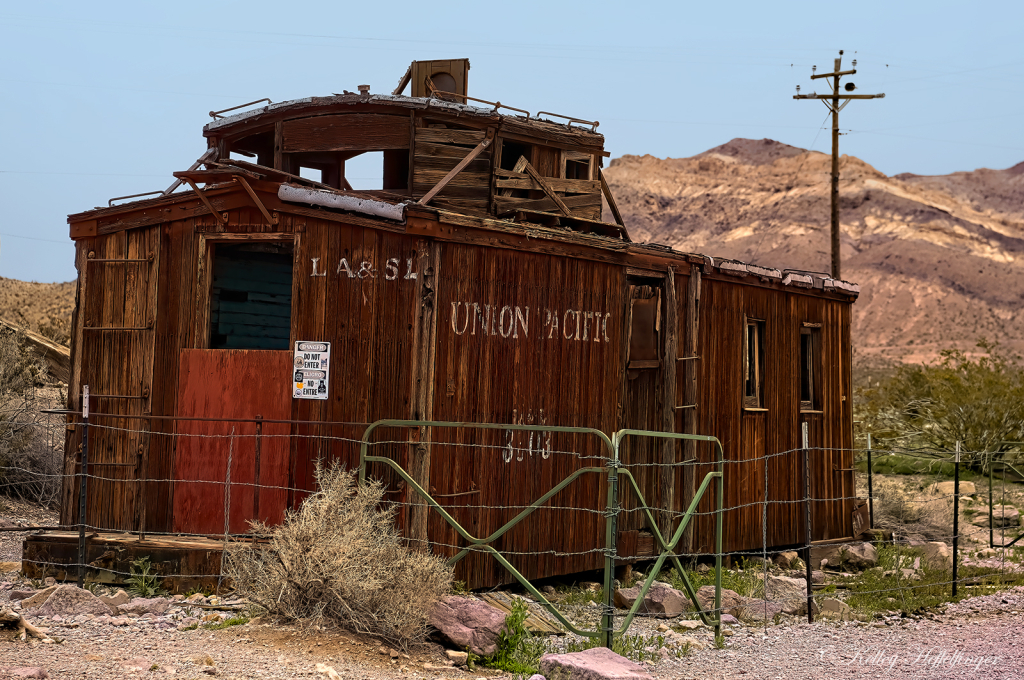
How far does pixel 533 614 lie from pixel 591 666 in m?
2.37

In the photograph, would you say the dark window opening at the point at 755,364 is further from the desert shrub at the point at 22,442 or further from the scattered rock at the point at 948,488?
the desert shrub at the point at 22,442

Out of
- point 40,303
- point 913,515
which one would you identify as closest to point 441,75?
point 913,515

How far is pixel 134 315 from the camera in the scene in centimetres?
1127

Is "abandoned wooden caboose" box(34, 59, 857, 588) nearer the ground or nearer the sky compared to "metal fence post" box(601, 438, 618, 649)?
nearer the sky

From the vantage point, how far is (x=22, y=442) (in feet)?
52.1

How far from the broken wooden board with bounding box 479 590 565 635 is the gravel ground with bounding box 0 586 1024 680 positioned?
864 mm

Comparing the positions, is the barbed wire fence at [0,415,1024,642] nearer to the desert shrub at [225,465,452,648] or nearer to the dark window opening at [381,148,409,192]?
the desert shrub at [225,465,452,648]

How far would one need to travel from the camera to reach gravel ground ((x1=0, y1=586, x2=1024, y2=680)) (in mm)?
7027

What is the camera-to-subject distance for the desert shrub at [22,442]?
15570mm

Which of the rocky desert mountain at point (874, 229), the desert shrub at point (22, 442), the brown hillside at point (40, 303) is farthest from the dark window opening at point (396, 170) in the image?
the rocky desert mountain at point (874, 229)

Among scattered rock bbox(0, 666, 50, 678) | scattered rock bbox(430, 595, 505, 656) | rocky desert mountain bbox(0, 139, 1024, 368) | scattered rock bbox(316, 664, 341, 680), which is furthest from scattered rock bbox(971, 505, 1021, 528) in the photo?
rocky desert mountain bbox(0, 139, 1024, 368)

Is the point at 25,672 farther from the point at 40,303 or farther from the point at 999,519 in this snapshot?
the point at 40,303

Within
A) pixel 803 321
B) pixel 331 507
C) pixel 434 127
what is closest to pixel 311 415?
pixel 331 507

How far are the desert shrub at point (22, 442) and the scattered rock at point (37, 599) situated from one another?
5.80 m
